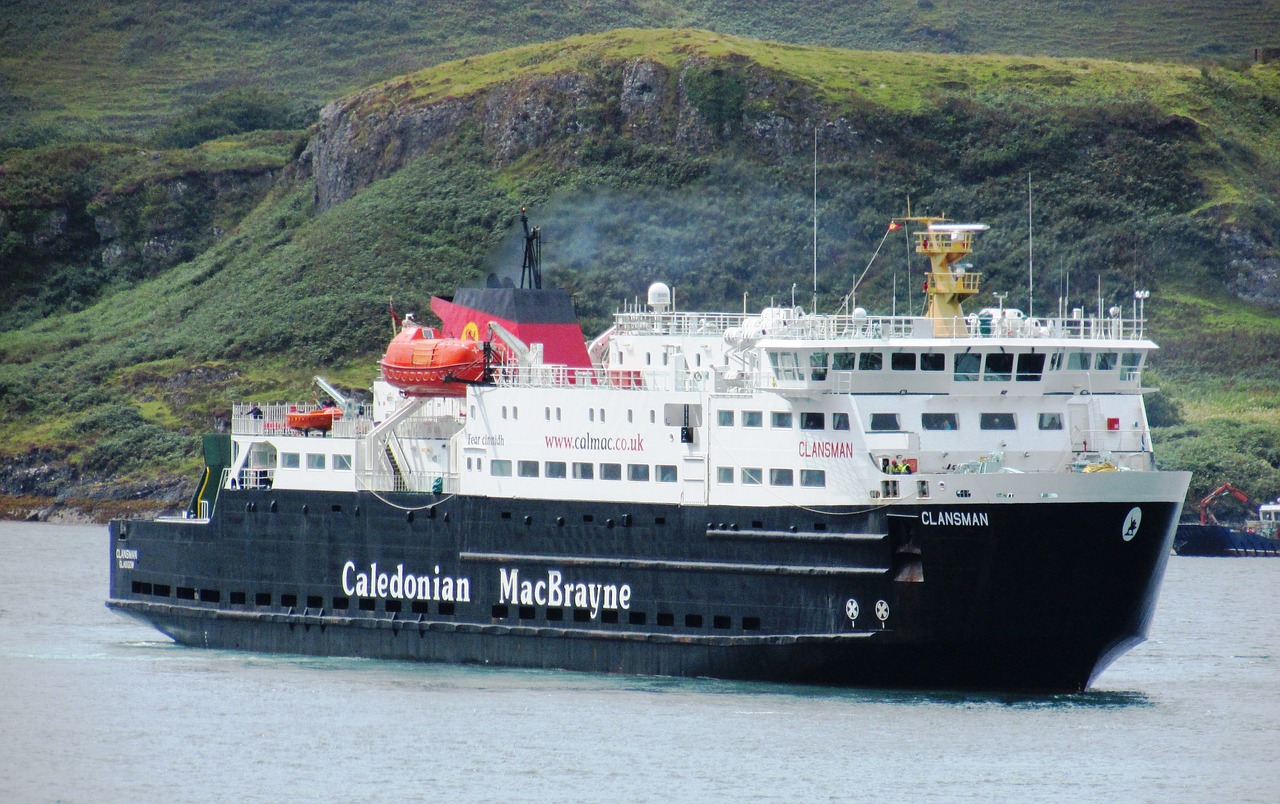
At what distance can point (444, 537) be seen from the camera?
39594 millimetres

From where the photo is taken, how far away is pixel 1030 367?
35.2 meters

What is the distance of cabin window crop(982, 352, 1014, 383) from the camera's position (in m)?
35.0

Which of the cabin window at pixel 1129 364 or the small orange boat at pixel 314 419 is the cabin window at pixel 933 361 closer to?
the cabin window at pixel 1129 364

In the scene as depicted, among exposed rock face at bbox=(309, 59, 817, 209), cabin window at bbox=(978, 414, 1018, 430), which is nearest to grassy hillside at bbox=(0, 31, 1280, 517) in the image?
exposed rock face at bbox=(309, 59, 817, 209)

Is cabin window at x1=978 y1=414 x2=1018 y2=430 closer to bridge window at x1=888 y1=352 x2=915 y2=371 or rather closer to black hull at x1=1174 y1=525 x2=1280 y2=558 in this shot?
bridge window at x1=888 y1=352 x2=915 y2=371

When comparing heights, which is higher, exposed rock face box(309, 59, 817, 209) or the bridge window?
exposed rock face box(309, 59, 817, 209)

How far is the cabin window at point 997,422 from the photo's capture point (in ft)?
115

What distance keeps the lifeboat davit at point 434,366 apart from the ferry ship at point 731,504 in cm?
5

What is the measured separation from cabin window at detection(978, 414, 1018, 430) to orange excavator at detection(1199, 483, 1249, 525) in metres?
51.0

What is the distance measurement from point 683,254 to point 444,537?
186ft

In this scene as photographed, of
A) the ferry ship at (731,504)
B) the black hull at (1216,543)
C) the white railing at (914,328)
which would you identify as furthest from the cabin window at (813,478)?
the black hull at (1216,543)

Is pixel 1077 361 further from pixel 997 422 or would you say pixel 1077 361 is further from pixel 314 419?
pixel 314 419

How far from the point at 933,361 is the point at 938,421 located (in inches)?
36.8

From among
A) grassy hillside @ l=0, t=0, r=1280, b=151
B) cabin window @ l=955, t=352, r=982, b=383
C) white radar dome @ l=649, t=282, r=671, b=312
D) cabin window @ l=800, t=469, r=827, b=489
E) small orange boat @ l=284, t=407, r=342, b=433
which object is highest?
grassy hillside @ l=0, t=0, r=1280, b=151
